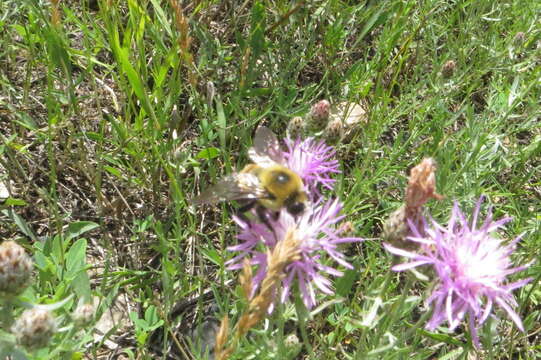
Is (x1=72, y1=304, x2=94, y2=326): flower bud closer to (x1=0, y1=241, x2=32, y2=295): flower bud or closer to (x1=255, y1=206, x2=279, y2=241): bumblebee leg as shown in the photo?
(x1=0, y1=241, x2=32, y2=295): flower bud

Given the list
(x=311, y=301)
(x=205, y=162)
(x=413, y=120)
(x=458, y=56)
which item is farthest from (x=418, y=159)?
(x=311, y=301)

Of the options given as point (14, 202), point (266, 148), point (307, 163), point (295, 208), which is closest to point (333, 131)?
point (307, 163)

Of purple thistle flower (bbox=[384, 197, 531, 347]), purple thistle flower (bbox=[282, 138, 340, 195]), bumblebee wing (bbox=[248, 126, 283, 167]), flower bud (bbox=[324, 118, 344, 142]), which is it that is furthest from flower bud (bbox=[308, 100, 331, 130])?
purple thistle flower (bbox=[384, 197, 531, 347])

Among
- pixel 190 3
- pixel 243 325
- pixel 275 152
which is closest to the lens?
pixel 243 325

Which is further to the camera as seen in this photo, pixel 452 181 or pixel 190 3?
pixel 190 3

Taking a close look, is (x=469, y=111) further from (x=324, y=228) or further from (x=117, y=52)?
(x=117, y=52)

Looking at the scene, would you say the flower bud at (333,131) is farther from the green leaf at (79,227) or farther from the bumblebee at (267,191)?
the green leaf at (79,227)

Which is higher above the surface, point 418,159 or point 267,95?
point 267,95

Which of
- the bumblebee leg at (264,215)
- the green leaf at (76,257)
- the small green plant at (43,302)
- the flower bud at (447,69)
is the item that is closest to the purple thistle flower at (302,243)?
the bumblebee leg at (264,215)
